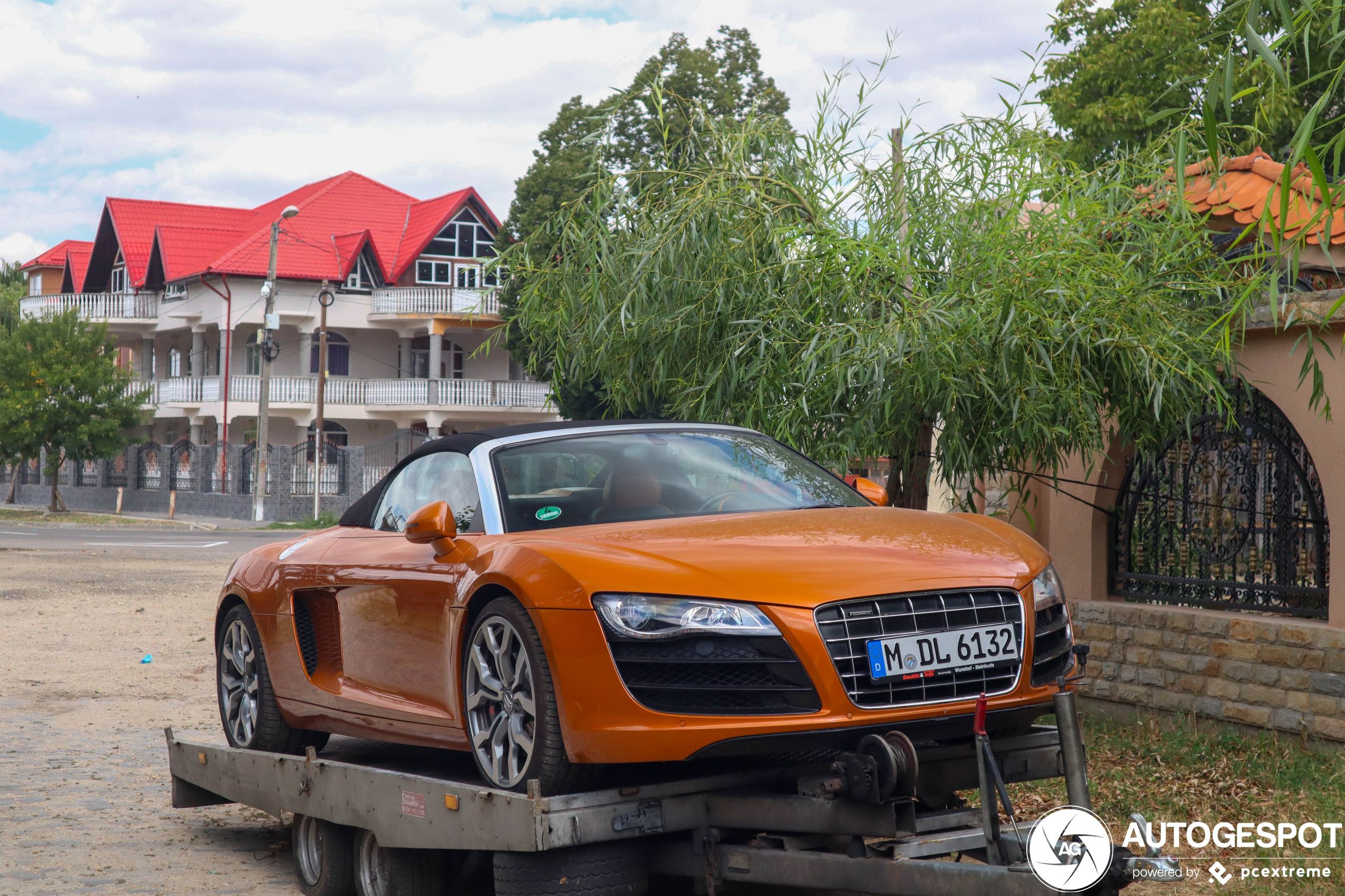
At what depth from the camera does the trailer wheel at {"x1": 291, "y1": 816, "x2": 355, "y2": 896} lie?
19.1 ft

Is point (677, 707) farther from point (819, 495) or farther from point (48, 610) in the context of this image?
point (48, 610)

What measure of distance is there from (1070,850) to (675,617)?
4.36ft

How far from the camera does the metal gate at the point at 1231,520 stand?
327 inches

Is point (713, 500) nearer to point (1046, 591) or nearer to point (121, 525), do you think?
point (1046, 591)

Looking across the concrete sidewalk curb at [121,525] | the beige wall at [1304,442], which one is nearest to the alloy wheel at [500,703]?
the beige wall at [1304,442]

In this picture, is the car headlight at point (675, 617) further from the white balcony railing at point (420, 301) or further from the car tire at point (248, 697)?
the white balcony railing at point (420, 301)

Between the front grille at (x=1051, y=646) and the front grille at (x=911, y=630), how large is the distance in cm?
16

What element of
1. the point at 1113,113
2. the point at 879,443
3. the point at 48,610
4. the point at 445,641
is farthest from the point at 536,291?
the point at 1113,113

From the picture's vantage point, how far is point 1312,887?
18.2 ft

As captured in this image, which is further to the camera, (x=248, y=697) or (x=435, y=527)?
(x=248, y=697)

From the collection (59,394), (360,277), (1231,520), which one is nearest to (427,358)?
(360,277)

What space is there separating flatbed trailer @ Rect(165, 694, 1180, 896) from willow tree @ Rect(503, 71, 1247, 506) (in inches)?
109

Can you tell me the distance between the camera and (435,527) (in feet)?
17.1

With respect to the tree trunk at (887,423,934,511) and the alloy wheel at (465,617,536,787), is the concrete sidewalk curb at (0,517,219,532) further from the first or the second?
the alloy wheel at (465,617,536,787)
